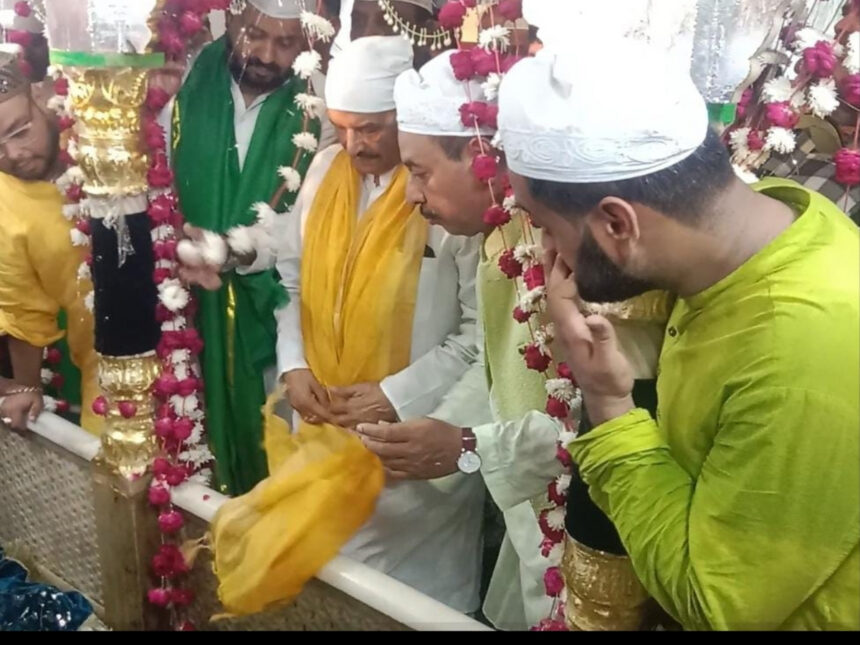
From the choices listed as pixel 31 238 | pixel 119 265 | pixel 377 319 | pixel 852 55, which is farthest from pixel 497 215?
pixel 31 238

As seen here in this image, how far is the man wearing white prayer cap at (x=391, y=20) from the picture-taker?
1.36 metres

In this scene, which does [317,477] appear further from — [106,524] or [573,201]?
[573,201]

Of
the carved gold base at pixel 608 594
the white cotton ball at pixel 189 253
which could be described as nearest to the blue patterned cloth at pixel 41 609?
the white cotton ball at pixel 189 253

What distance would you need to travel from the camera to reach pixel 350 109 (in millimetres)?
1426

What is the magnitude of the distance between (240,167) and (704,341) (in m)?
0.96

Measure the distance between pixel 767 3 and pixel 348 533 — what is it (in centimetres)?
104

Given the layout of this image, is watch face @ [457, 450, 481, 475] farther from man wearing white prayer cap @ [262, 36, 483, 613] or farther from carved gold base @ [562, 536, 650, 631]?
carved gold base @ [562, 536, 650, 631]

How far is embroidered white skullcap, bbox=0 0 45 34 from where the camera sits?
180 centimetres

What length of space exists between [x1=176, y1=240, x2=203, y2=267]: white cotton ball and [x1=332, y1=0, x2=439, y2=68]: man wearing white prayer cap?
468 millimetres

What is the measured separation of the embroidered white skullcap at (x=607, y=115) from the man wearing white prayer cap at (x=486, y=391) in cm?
30

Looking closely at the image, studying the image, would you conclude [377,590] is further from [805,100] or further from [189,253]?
[805,100]

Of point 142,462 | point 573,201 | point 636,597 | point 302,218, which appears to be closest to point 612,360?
point 573,201

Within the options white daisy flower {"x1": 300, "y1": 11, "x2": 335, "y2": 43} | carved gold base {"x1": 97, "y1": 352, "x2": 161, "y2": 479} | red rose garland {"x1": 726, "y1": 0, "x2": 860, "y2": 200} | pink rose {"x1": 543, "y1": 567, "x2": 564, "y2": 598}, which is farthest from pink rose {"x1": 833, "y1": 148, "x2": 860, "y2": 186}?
carved gold base {"x1": 97, "y1": 352, "x2": 161, "y2": 479}

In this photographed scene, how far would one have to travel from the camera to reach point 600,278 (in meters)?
0.95
